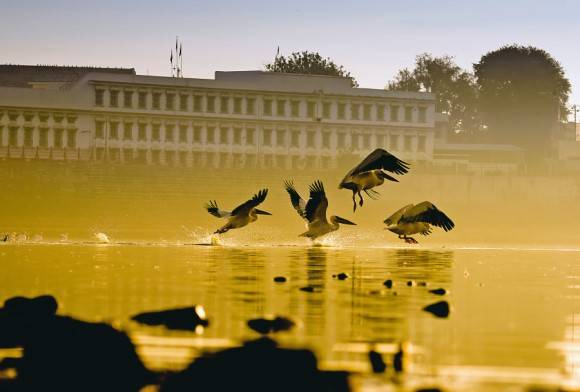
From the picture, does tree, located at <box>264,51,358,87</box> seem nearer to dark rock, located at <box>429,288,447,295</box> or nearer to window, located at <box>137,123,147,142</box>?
window, located at <box>137,123,147,142</box>

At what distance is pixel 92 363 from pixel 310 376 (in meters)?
2.04

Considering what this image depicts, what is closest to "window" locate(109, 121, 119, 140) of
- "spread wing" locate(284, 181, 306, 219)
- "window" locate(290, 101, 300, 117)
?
"window" locate(290, 101, 300, 117)

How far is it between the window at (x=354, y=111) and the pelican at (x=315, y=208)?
268 ft

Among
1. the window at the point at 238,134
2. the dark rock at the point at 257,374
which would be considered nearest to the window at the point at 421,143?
the window at the point at 238,134

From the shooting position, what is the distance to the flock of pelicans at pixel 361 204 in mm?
24062

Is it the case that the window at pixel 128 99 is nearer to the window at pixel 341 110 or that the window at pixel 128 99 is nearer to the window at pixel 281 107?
the window at pixel 281 107

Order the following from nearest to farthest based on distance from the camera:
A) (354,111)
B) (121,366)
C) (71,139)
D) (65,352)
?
1. (121,366)
2. (65,352)
3. (71,139)
4. (354,111)

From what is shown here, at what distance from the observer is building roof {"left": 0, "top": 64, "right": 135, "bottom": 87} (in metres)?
112

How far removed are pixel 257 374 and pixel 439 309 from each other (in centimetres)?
617

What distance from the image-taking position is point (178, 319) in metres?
14.6

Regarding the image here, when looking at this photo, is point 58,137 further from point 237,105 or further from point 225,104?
point 237,105

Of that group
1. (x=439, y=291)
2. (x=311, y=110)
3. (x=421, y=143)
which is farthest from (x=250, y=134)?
(x=439, y=291)

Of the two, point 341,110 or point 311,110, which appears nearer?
point 311,110

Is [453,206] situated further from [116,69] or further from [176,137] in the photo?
[116,69]
